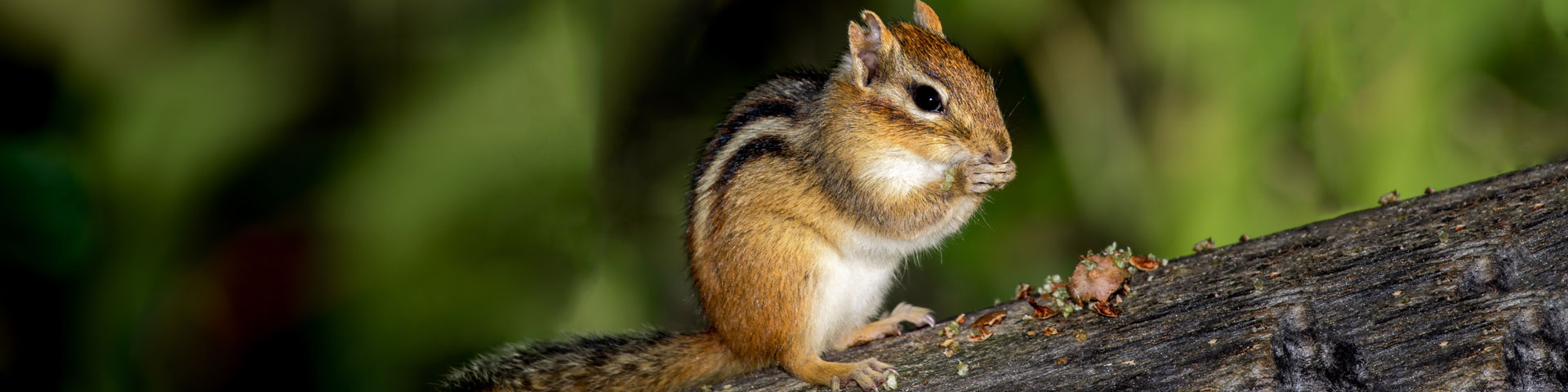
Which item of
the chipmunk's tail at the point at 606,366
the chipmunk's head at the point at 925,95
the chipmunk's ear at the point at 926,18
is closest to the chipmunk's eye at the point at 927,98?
the chipmunk's head at the point at 925,95

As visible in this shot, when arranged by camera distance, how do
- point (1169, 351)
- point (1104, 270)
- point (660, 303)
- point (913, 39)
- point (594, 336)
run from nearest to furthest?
point (1169, 351) → point (1104, 270) → point (913, 39) → point (594, 336) → point (660, 303)

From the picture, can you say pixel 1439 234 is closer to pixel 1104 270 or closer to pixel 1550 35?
pixel 1104 270

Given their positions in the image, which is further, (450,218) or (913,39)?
(450,218)

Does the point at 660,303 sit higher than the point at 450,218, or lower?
lower

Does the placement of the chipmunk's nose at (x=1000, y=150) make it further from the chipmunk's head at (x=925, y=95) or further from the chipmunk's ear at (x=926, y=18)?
the chipmunk's ear at (x=926, y=18)

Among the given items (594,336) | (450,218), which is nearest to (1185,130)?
(594,336)

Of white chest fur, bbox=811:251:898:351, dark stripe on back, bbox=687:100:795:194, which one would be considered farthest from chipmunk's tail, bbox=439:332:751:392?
dark stripe on back, bbox=687:100:795:194
